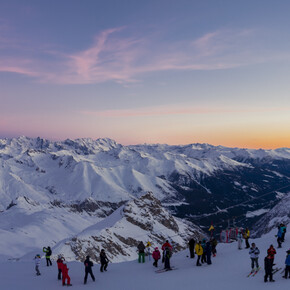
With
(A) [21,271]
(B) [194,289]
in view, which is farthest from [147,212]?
(B) [194,289]

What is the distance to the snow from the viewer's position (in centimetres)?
2467

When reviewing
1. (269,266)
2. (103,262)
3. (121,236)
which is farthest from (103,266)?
(121,236)

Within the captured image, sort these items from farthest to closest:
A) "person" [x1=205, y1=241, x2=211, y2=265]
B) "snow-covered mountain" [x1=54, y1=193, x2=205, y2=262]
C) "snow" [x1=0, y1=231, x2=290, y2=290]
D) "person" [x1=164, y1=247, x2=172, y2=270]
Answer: "snow-covered mountain" [x1=54, y1=193, x2=205, y2=262] → "person" [x1=164, y1=247, x2=172, y2=270] → "person" [x1=205, y1=241, x2=211, y2=265] → "snow" [x1=0, y1=231, x2=290, y2=290]

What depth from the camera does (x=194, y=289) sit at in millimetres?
24109

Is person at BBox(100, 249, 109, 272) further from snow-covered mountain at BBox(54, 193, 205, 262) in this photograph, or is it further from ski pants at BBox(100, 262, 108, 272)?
snow-covered mountain at BBox(54, 193, 205, 262)

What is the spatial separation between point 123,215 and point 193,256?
5783 inches

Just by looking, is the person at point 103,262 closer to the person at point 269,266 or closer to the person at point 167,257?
the person at point 167,257

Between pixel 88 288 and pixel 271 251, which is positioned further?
pixel 88 288

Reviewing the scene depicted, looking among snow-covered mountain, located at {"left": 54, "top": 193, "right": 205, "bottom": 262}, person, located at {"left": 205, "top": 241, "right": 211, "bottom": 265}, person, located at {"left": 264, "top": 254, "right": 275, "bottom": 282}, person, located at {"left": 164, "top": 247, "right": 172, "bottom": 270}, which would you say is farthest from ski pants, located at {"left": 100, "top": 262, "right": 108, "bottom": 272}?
snow-covered mountain, located at {"left": 54, "top": 193, "right": 205, "bottom": 262}

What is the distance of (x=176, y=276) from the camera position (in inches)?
1094

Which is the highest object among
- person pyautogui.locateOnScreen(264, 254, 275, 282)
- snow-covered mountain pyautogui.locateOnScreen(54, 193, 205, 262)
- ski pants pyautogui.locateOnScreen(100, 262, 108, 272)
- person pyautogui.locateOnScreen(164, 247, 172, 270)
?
person pyautogui.locateOnScreen(264, 254, 275, 282)

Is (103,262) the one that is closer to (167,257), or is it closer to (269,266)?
(167,257)

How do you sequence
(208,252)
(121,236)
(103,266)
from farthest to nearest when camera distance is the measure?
(121,236) < (103,266) < (208,252)

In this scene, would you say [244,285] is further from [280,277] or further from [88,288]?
[88,288]
